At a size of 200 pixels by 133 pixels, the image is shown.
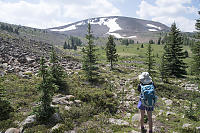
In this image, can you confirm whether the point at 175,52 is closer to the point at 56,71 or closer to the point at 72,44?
the point at 56,71

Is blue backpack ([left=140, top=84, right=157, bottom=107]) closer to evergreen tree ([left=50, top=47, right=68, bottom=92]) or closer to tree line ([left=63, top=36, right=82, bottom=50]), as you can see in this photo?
evergreen tree ([left=50, top=47, right=68, bottom=92])

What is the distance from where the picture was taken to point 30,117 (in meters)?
7.29

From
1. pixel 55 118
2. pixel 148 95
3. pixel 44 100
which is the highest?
pixel 148 95

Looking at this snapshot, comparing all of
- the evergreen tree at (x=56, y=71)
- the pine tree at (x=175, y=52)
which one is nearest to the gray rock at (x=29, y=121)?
the evergreen tree at (x=56, y=71)

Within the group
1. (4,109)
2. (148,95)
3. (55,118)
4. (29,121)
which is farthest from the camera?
(4,109)

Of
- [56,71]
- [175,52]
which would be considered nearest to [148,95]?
[56,71]

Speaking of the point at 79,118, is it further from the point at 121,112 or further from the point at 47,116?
the point at 121,112

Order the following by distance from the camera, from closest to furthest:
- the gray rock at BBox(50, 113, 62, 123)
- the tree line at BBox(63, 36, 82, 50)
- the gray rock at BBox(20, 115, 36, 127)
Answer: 1. the gray rock at BBox(20, 115, 36, 127)
2. the gray rock at BBox(50, 113, 62, 123)
3. the tree line at BBox(63, 36, 82, 50)

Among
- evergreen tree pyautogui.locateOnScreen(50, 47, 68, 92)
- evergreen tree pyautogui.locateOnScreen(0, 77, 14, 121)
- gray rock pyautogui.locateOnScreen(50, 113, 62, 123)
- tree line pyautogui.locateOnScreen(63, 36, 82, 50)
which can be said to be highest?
tree line pyautogui.locateOnScreen(63, 36, 82, 50)

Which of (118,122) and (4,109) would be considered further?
(4,109)

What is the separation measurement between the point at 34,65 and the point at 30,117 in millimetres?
15341

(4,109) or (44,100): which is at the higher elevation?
(44,100)

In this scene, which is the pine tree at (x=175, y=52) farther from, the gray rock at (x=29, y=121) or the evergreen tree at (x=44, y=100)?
the gray rock at (x=29, y=121)

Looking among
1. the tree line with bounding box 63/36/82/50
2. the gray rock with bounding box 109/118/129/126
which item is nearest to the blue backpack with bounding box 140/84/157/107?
the gray rock with bounding box 109/118/129/126
